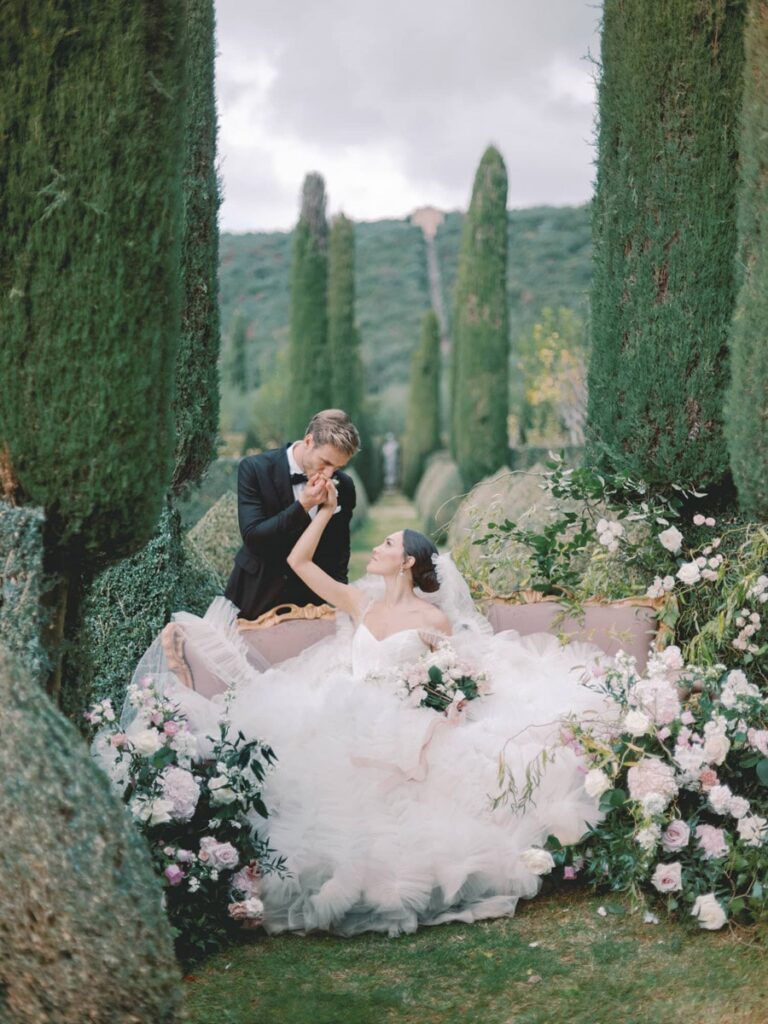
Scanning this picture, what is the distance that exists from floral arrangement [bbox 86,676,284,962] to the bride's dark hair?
1.17 metres

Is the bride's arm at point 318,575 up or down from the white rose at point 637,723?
up

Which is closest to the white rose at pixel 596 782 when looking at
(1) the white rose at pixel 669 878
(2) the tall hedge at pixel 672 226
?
(1) the white rose at pixel 669 878

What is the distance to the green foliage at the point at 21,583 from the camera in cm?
328

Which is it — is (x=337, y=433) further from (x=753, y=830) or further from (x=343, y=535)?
(x=753, y=830)

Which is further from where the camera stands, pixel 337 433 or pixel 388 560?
pixel 337 433

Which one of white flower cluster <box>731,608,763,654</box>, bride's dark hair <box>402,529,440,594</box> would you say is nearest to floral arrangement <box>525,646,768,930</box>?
white flower cluster <box>731,608,763,654</box>

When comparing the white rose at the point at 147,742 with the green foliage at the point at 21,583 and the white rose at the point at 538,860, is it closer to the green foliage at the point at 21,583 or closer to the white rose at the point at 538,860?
the green foliage at the point at 21,583

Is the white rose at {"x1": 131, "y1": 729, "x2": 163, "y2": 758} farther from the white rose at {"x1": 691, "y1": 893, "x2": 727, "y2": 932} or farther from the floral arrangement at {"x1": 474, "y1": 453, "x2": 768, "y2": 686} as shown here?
the floral arrangement at {"x1": 474, "y1": 453, "x2": 768, "y2": 686}

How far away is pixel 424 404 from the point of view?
29984mm

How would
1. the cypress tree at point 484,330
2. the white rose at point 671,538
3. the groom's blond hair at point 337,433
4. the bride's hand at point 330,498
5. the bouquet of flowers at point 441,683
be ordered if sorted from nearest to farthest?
the bouquet of flowers at point 441,683 → the groom's blond hair at point 337,433 → the bride's hand at point 330,498 → the white rose at point 671,538 → the cypress tree at point 484,330

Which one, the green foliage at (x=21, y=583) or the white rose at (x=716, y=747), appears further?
the white rose at (x=716, y=747)

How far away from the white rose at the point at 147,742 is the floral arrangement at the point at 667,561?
2290 millimetres

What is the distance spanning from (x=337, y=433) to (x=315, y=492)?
30cm

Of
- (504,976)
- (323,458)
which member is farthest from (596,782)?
(323,458)
